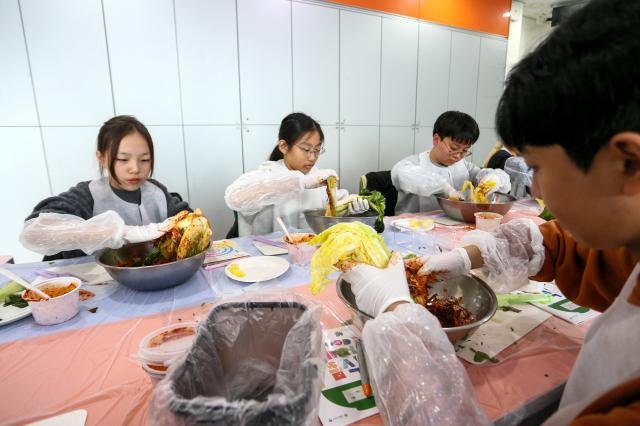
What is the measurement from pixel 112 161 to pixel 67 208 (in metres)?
0.40

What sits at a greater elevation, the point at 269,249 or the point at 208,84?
the point at 208,84

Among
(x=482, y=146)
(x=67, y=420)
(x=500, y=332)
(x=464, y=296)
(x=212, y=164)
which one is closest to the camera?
(x=67, y=420)

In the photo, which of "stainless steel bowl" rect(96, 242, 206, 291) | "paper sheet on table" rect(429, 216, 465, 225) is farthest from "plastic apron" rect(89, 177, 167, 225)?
"paper sheet on table" rect(429, 216, 465, 225)

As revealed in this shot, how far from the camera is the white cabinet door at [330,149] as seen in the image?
4704 millimetres

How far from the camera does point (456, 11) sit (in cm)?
535

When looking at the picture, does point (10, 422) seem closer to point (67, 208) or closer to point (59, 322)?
point (59, 322)

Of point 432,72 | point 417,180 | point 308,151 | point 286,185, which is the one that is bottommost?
point 417,180

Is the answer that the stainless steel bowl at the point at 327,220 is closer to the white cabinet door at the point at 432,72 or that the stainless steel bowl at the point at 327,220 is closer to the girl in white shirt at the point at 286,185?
the girl in white shirt at the point at 286,185

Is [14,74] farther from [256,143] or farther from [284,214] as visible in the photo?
[284,214]

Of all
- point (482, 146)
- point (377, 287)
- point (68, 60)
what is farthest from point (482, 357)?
point (482, 146)

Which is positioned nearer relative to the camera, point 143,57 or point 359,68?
point 143,57

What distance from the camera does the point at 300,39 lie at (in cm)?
426

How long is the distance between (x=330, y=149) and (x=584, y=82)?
423cm

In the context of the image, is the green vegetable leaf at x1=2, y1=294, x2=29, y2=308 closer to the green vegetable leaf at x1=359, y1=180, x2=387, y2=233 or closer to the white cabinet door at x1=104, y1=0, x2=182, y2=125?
the green vegetable leaf at x1=359, y1=180, x2=387, y2=233
